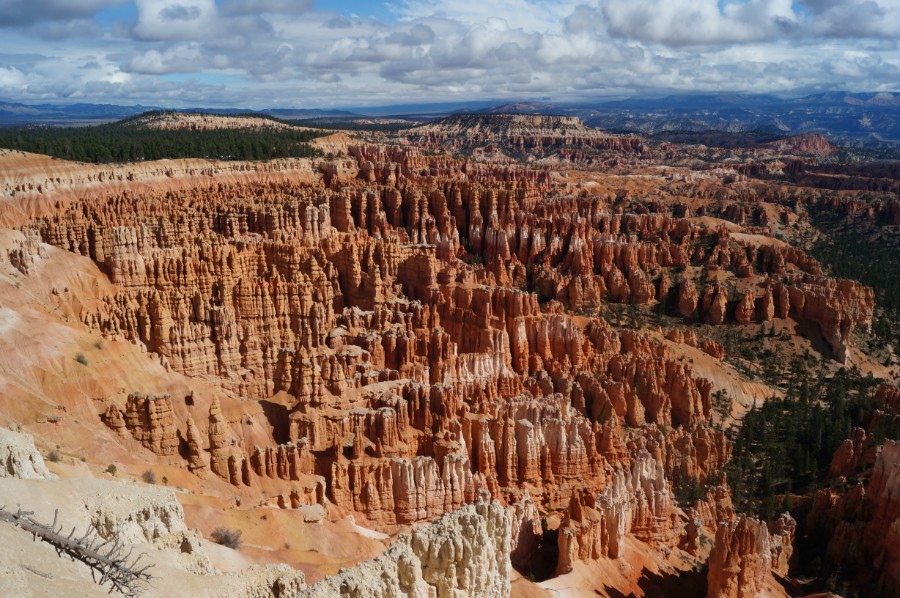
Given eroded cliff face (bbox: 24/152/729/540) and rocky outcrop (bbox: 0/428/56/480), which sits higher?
rocky outcrop (bbox: 0/428/56/480)

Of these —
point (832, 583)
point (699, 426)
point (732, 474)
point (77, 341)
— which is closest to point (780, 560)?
point (832, 583)

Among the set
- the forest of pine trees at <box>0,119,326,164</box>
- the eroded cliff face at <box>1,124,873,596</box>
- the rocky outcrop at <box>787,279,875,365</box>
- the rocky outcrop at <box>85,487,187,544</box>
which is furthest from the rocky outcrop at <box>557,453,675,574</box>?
the forest of pine trees at <box>0,119,326,164</box>

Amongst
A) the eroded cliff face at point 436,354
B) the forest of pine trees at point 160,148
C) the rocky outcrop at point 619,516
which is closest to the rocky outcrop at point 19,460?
the eroded cliff face at point 436,354

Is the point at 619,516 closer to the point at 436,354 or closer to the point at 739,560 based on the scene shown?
the point at 739,560

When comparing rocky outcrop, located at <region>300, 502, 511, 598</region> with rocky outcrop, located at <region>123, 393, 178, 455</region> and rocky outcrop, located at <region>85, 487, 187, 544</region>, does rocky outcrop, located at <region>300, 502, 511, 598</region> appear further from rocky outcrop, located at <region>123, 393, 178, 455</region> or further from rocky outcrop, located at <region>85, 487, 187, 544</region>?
rocky outcrop, located at <region>123, 393, 178, 455</region>

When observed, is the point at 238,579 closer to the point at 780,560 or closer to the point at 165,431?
the point at 165,431

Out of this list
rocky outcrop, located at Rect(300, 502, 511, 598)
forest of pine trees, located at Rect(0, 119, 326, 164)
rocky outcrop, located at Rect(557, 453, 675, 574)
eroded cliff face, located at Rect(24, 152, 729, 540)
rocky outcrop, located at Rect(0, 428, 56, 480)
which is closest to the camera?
rocky outcrop, located at Rect(0, 428, 56, 480)

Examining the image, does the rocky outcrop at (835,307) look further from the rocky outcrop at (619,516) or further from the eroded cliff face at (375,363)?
the rocky outcrop at (619,516)
